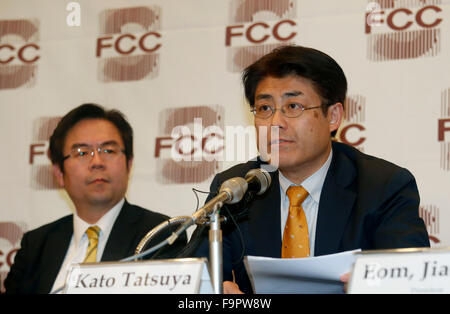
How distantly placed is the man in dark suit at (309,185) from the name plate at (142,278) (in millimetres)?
498

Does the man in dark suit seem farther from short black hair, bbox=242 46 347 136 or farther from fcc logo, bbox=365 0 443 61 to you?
fcc logo, bbox=365 0 443 61

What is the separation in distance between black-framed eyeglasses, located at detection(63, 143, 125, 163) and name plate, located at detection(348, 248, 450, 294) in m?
1.66

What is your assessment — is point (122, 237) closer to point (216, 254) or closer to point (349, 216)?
point (349, 216)

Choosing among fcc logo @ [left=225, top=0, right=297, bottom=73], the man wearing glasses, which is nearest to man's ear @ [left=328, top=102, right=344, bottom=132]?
fcc logo @ [left=225, top=0, right=297, bottom=73]

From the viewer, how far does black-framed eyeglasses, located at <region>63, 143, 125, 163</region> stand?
8.86 feet

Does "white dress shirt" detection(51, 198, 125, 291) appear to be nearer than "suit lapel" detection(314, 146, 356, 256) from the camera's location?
No

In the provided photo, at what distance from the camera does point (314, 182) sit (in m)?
2.17

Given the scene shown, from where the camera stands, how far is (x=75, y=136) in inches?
109

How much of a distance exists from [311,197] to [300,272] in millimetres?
701

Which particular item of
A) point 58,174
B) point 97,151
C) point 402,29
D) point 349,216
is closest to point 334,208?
point 349,216
